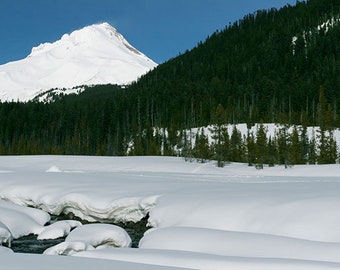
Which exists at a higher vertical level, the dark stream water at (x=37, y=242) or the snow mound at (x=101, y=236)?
the snow mound at (x=101, y=236)

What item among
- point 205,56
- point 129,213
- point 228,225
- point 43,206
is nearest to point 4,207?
point 43,206

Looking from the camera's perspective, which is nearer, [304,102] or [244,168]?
[244,168]

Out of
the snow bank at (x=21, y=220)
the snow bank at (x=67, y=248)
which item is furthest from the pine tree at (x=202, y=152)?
the snow bank at (x=67, y=248)

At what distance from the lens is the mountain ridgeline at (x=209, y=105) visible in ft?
333

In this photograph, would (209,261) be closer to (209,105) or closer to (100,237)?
(100,237)

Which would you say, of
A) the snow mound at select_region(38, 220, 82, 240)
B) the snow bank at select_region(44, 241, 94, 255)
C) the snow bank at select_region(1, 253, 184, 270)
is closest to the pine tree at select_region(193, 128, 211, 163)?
the snow mound at select_region(38, 220, 82, 240)

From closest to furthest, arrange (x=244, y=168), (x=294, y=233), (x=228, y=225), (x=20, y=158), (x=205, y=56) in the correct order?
(x=294, y=233)
(x=228, y=225)
(x=244, y=168)
(x=20, y=158)
(x=205, y=56)

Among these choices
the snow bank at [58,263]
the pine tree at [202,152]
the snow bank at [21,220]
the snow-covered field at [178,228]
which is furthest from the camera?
the pine tree at [202,152]

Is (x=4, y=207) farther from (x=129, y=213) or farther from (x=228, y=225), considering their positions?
(x=228, y=225)

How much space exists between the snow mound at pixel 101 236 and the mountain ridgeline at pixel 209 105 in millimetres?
56590

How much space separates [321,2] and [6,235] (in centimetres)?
20383

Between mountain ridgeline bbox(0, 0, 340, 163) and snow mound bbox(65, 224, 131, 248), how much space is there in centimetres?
5659

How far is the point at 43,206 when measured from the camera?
23562mm

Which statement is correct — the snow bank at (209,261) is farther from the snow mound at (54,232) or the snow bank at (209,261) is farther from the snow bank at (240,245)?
the snow mound at (54,232)
